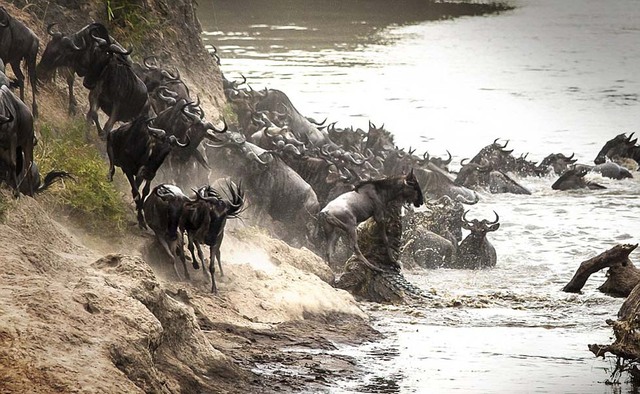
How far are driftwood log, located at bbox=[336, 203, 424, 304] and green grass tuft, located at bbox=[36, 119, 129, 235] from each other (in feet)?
9.22

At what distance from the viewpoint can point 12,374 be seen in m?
8.41

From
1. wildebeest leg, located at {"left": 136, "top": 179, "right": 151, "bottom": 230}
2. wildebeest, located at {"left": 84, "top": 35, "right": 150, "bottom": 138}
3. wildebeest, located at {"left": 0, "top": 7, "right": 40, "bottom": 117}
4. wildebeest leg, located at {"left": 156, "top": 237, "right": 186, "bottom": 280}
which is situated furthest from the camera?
wildebeest, located at {"left": 84, "top": 35, "right": 150, "bottom": 138}

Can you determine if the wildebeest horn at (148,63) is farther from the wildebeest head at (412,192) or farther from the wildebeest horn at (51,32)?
the wildebeest head at (412,192)

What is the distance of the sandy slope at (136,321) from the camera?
28.7ft

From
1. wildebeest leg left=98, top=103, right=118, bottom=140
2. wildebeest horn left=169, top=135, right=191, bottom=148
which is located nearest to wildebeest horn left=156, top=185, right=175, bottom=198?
wildebeest horn left=169, top=135, right=191, bottom=148

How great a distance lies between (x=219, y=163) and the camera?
16.7 meters

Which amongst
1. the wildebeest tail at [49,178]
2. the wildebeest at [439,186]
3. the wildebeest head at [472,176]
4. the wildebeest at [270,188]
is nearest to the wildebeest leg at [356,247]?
the wildebeest at [270,188]

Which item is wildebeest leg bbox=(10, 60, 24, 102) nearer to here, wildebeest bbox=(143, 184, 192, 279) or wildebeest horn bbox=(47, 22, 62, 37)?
wildebeest horn bbox=(47, 22, 62, 37)

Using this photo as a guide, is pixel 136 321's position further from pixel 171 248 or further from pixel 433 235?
pixel 433 235

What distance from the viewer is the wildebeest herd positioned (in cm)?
1241

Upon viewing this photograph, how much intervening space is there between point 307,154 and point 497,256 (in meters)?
2.85

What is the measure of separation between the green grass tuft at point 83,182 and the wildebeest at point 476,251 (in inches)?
213

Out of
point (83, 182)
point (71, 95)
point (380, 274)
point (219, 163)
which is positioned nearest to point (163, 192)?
point (83, 182)

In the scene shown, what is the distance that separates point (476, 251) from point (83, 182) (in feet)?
20.7
